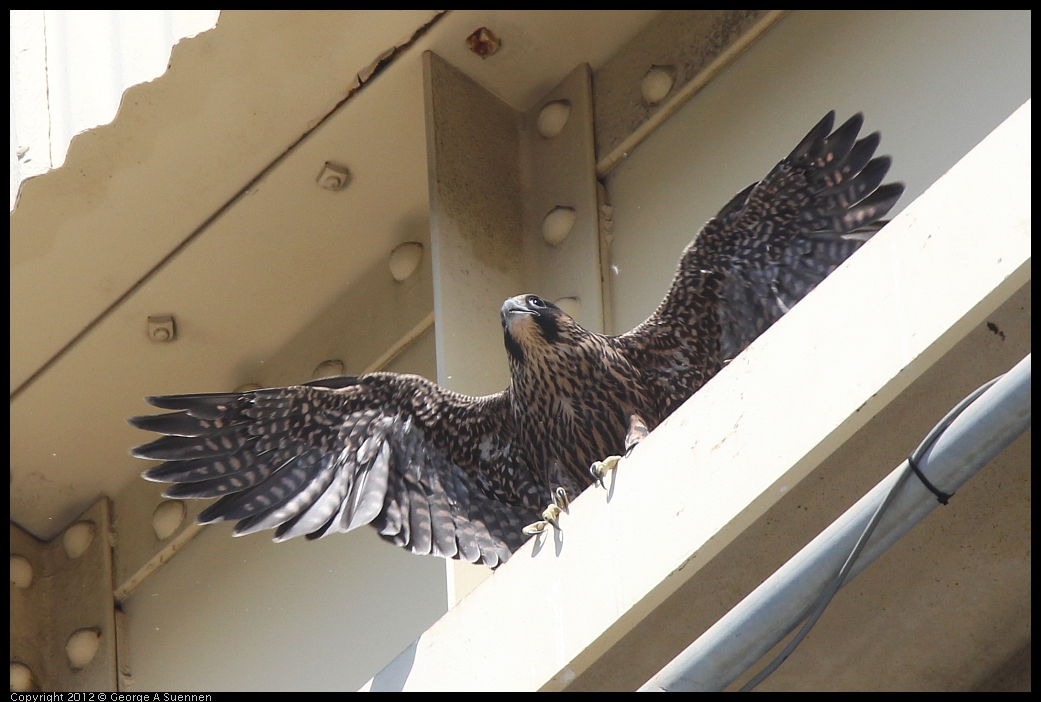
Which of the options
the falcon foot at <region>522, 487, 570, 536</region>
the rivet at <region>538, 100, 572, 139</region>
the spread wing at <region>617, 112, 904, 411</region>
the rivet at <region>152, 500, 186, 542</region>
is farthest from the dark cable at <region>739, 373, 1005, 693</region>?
the rivet at <region>152, 500, 186, 542</region>

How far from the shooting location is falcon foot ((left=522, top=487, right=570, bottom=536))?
147 inches

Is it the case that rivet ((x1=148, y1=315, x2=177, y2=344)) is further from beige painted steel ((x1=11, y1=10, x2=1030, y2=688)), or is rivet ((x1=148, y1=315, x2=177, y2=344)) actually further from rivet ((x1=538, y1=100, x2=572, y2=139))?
rivet ((x1=538, y1=100, x2=572, y2=139))

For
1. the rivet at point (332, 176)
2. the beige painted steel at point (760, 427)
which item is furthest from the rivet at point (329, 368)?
the beige painted steel at point (760, 427)

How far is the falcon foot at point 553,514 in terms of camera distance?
12.2 ft

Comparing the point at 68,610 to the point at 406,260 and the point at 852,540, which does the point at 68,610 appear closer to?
the point at 406,260

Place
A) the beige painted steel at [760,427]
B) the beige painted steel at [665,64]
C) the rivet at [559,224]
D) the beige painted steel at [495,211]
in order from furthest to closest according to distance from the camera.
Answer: the rivet at [559,224] < the beige painted steel at [665,64] < the beige painted steel at [495,211] < the beige painted steel at [760,427]

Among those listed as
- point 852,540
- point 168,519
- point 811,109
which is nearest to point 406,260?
point 168,519

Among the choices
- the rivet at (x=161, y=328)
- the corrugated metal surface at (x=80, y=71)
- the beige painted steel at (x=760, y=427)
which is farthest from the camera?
the rivet at (x=161, y=328)

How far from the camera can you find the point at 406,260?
5.95 m

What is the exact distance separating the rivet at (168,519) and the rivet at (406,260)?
4.45 feet

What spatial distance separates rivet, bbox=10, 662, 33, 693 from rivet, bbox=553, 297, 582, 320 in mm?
2641

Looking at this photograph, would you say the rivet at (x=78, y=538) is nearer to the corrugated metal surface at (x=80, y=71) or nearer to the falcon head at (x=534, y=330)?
the corrugated metal surface at (x=80, y=71)

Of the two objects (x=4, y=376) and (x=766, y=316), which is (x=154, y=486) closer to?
(x=4, y=376)

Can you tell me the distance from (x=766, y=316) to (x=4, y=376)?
313 centimetres
